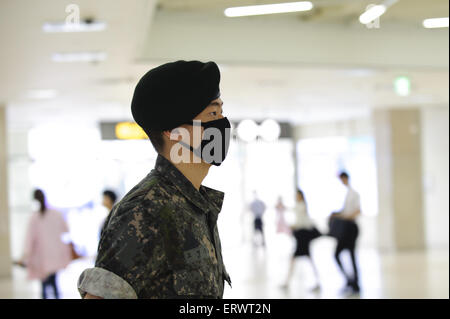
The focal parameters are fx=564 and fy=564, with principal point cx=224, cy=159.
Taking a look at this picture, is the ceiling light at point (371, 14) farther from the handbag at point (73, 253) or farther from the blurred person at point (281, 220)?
the blurred person at point (281, 220)

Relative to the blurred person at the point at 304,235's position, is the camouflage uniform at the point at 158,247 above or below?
above

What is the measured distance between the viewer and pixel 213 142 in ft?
4.83

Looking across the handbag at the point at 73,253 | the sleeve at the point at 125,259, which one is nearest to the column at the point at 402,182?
the handbag at the point at 73,253

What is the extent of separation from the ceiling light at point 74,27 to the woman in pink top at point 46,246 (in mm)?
2412

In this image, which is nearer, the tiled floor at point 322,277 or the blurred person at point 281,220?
the tiled floor at point 322,277

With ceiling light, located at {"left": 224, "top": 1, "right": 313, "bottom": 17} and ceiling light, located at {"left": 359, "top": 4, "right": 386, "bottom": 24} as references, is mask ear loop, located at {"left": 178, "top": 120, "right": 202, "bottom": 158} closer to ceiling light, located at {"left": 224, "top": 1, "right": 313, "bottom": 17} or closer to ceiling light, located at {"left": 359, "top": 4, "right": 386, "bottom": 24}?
ceiling light, located at {"left": 224, "top": 1, "right": 313, "bottom": 17}

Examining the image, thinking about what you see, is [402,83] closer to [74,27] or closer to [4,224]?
[74,27]

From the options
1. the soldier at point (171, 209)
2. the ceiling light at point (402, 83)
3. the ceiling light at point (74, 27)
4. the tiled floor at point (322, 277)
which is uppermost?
the ceiling light at point (74, 27)

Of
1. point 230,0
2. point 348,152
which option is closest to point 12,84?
point 230,0

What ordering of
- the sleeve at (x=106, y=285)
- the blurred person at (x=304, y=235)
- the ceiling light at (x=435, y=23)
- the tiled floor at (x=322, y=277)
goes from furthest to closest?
1. the blurred person at (x=304, y=235)
2. the tiled floor at (x=322, y=277)
3. the ceiling light at (x=435, y=23)
4. the sleeve at (x=106, y=285)

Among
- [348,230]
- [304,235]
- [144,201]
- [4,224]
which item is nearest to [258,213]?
[4,224]

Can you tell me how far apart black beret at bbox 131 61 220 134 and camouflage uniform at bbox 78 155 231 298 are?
12cm

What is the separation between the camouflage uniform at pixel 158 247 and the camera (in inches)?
45.3
